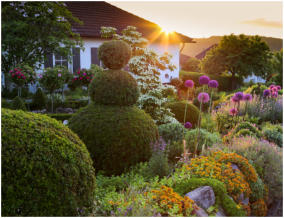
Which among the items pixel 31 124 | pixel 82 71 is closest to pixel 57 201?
pixel 31 124

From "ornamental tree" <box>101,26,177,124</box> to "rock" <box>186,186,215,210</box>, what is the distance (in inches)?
152

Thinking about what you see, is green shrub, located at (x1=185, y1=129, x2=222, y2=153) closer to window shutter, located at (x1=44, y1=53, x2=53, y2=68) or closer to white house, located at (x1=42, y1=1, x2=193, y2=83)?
white house, located at (x1=42, y1=1, x2=193, y2=83)

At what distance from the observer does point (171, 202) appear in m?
3.23

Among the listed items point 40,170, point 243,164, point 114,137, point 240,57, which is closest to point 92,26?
point 114,137

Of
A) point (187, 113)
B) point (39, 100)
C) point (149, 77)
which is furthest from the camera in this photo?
point (39, 100)

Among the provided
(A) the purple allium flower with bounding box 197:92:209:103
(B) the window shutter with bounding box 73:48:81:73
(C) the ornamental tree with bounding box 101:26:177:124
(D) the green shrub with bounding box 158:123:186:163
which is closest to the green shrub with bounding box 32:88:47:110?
(C) the ornamental tree with bounding box 101:26:177:124

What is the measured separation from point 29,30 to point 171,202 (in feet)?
42.4

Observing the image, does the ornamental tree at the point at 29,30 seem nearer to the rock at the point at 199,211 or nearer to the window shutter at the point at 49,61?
the window shutter at the point at 49,61

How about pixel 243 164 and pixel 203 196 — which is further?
pixel 243 164

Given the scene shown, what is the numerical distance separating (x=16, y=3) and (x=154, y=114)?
1074cm

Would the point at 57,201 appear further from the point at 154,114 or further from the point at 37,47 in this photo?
the point at 37,47

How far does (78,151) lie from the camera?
308 cm

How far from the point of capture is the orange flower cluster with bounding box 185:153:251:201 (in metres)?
4.02

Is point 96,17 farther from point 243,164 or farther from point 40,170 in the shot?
point 40,170
